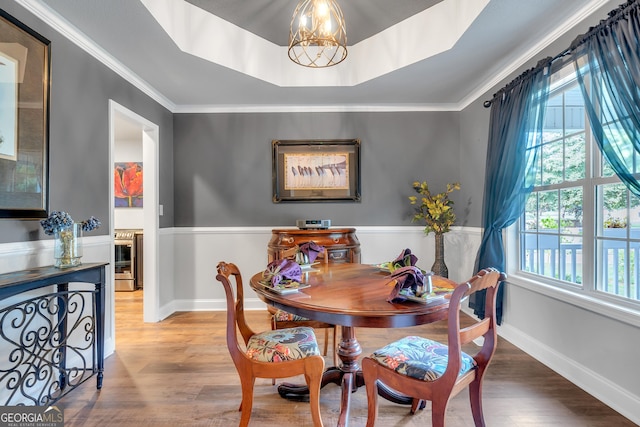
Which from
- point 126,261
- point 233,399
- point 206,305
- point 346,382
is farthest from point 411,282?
point 126,261

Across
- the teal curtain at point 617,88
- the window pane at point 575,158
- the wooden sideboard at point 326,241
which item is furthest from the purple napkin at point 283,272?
the window pane at point 575,158

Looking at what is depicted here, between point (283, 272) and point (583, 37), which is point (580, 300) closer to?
point (583, 37)


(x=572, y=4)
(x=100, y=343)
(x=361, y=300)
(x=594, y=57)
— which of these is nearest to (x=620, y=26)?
(x=594, y=57)

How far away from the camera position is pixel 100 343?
2141 millimetres

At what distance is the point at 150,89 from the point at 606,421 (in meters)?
4.49

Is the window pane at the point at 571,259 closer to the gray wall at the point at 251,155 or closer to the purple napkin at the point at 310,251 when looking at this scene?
the gray wall at the point at 251,155

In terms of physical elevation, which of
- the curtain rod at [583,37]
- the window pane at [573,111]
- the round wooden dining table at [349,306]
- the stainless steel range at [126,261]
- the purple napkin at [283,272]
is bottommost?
the stainless steel range at [126,261]

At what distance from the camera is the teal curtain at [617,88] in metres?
1.63

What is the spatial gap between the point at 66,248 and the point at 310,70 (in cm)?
258

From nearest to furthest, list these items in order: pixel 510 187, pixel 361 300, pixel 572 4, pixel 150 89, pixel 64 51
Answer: pixel 361 300 < pixel 572 4 < pixel 64 51 < pixel 510 187 < pixel 150 89

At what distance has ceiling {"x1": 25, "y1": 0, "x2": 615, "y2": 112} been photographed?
214 cm

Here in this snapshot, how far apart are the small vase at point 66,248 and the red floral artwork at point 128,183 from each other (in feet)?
11.5

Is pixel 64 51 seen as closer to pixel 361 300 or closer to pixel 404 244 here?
pixel 361 300

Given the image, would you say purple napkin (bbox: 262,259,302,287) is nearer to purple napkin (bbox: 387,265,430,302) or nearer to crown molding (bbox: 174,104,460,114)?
purple napkin (bbox: 387,265,430,302)
